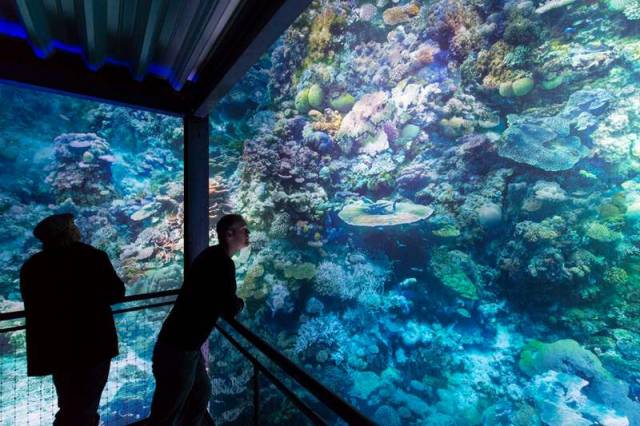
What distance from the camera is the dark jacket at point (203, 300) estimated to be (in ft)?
4.39

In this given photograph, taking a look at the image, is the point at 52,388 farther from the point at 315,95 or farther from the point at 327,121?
the point at 315,95

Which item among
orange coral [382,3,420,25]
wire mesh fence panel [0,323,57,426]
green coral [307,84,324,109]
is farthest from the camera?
green coral [307,84,324,109]

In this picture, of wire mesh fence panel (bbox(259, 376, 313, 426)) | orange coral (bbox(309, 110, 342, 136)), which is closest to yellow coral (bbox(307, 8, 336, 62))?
orange coral (bbox(309, 110, 342, 136))

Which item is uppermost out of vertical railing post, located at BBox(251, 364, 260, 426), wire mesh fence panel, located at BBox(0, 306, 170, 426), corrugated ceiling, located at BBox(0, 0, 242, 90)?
corrugated ceiling, located at BBox(0, 0, 242, 90)

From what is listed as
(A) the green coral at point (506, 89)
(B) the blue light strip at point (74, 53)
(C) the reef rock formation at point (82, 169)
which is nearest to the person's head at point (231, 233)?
(B) the blue light strip at point (74, 53)

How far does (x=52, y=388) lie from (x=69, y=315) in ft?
41.2

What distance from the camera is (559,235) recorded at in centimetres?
737

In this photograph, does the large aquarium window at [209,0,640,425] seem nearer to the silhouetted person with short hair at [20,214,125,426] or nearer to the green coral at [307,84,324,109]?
the green coral at [307,84,324,109]

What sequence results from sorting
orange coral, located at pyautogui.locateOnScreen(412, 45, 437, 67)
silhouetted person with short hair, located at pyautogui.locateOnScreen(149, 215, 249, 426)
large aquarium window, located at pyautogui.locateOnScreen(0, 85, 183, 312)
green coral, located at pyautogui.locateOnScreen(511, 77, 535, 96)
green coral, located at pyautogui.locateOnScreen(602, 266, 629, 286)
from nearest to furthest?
silhouetted person with short hair, located at pyautogui.locateOnScreen(149, 215, 249, 426) → green coral, located at pyautogui.locateOnScreen(602, 266, 629, 286) → green coral, located at pyautogui.locateOnScreen(511, 77, 535, 96) → orange coral, located at pyautogui.locateOnScreen(412, 45, 437, 67) → large aquarium window, located at pyautogui.locateOnScreen(0, 85, 183, 312)

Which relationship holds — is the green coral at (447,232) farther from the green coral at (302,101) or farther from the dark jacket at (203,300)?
the dark jacket at (203,300)

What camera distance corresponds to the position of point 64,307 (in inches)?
56.2

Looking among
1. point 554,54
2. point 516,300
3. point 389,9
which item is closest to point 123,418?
point 516,300

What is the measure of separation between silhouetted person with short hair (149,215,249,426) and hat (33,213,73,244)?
2.34 ft

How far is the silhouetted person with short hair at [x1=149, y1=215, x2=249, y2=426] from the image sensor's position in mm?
1345
